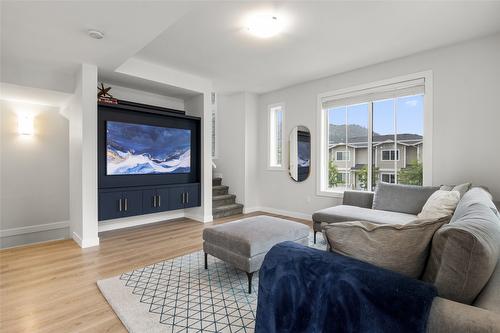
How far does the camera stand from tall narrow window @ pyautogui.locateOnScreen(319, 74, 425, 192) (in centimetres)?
379

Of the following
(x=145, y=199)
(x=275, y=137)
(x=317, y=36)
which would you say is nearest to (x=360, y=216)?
(x=317, y=36)

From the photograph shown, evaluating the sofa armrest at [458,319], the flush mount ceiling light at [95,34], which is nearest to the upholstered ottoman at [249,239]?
the sofa armrest at [458,319]

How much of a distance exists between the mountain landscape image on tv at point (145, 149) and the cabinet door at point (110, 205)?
0.35 meters

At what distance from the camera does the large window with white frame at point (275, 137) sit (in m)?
5.53

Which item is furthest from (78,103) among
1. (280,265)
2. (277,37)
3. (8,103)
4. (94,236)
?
(280,265)

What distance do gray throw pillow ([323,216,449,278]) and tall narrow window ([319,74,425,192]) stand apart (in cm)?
316

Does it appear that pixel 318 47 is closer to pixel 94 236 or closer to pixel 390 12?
pixel 390 12

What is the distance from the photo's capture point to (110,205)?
12.2 feet

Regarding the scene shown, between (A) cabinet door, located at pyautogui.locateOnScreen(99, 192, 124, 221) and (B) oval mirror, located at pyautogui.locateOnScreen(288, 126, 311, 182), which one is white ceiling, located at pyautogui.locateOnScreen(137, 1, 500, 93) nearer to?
(B) oval mirror, located at pyautogui.locateOnScreen(288, 126, 311, 182)

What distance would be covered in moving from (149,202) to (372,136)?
3.69 metres

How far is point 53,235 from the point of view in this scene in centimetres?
448

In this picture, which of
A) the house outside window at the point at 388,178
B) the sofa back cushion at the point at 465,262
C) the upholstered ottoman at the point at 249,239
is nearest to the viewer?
the sofa back cushion at the point at 465,262

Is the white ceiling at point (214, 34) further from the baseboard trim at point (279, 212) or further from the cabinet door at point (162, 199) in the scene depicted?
the baseboard trim at point (279, 212)

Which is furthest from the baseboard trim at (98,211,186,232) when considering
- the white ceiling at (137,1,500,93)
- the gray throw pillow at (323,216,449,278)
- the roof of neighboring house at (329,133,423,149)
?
the gray throw pillow at (323,216,449,278)
